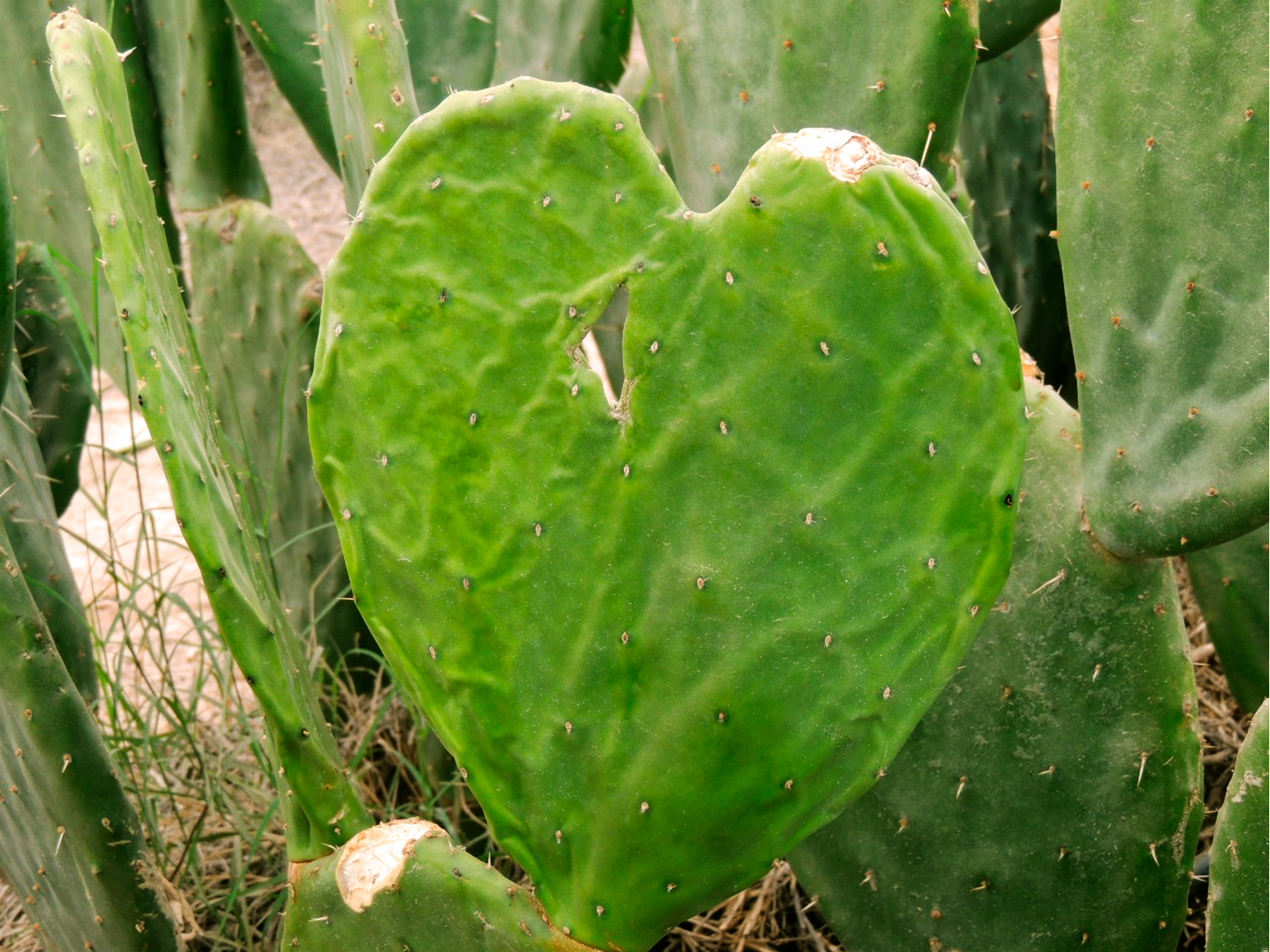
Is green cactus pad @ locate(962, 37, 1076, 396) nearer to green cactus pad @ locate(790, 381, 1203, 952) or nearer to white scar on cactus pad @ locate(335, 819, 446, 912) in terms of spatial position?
green cactus pad @ locate(790, 381, 1203, 952)

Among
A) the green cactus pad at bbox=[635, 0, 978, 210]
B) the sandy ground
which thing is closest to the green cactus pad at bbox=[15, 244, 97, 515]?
the sandy ground

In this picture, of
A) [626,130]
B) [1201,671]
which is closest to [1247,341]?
[626,130]

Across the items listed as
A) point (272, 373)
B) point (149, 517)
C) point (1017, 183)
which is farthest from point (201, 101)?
point (1017, 183)

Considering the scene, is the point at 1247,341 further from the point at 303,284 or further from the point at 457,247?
the point at 303,284

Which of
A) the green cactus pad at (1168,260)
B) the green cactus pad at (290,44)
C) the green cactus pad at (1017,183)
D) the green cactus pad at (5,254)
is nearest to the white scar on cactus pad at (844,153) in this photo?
the green cactus pad at (1168,260)

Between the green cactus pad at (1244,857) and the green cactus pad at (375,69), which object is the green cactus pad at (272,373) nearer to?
the green cactus pad at (375,69)

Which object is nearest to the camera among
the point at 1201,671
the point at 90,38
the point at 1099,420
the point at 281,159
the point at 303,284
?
the point at 90,38
